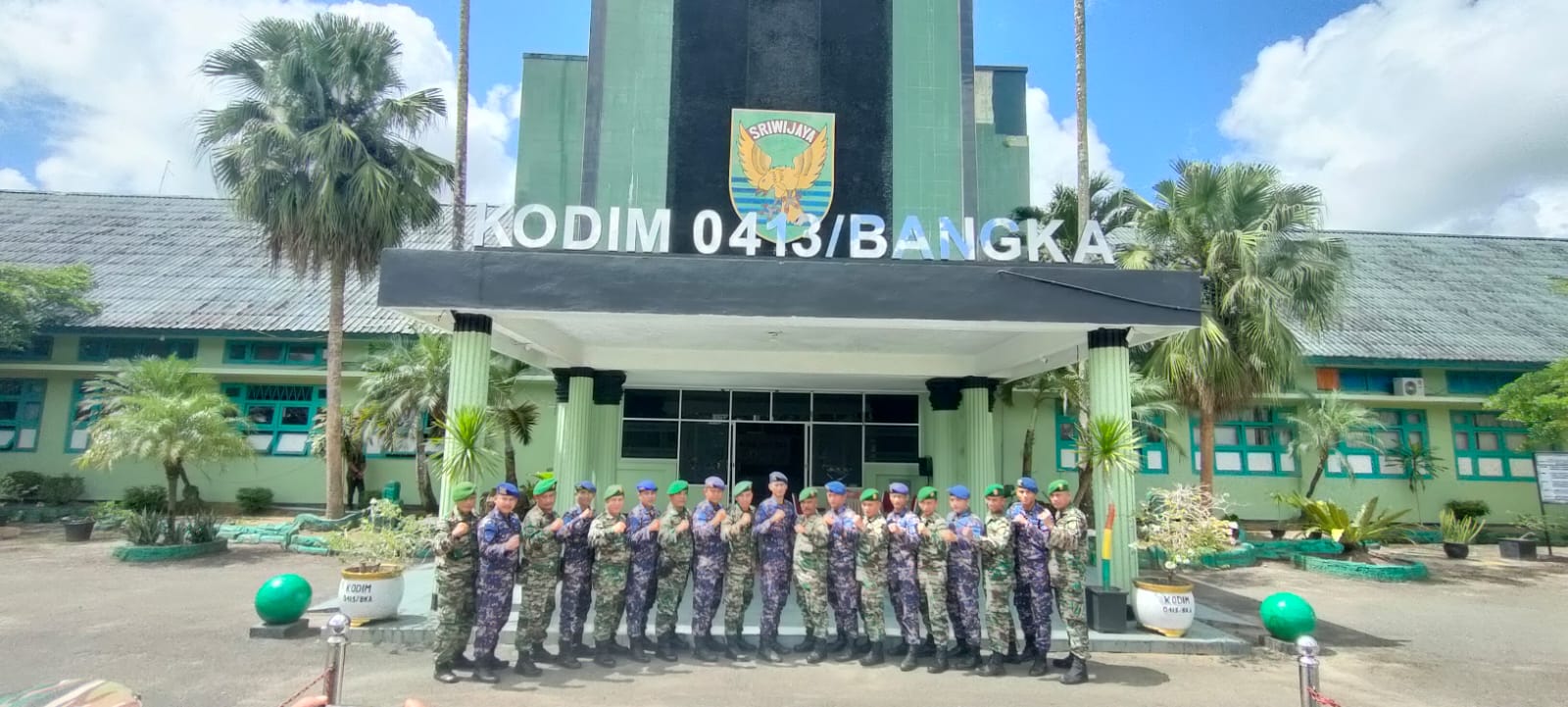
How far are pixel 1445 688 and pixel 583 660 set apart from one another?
8.09 metres

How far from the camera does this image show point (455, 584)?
22.6 ft

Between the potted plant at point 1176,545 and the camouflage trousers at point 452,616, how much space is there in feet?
22.6

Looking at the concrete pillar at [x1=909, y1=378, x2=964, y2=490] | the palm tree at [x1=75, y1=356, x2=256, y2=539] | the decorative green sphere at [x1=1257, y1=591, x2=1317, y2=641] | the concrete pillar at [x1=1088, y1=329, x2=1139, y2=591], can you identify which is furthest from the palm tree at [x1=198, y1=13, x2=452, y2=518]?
the decorative green sphere at [x1=1257, y1=591, x2=1317, y2=641]

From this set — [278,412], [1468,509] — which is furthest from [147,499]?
[1468,509]

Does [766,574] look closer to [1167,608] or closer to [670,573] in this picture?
[670,573]

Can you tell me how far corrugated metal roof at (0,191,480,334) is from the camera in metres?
20.0

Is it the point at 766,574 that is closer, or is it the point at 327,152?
the point at 766,574

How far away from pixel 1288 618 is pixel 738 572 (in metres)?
5.81

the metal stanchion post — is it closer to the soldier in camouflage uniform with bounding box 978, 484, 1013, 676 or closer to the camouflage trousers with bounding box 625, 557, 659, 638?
the soldier in camouflage uniform with bounding box 978, 484, 1013, 676

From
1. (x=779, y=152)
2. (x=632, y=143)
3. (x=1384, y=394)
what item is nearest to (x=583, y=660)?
(x=779, y=152)

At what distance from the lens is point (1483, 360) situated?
1995cm

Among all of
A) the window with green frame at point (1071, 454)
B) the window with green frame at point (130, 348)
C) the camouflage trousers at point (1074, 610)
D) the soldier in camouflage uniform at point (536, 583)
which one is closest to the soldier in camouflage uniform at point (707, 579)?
the soldier in camouflage uniform at point (536, 583)

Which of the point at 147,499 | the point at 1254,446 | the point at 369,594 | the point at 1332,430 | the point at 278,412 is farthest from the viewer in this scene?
the point at 1254,446

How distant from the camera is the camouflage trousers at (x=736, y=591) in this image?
7699 millimetres
